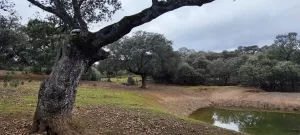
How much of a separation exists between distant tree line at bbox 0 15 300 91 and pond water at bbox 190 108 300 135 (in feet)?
36.5

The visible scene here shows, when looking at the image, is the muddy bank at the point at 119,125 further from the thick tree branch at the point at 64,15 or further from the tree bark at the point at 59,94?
the thick tree branch at the point at 64,15

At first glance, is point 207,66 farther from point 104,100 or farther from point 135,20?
point 135,20

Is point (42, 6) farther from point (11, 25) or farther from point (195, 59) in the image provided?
point (195, 59)

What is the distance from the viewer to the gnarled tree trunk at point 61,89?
8.48m

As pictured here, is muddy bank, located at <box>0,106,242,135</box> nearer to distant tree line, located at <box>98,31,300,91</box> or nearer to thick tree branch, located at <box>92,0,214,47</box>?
thick tree branch, located at <box>92,0,214,47</box>

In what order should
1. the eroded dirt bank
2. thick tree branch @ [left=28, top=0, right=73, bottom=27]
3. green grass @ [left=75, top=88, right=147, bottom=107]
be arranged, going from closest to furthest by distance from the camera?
thick tree branch @ [left=28, top=0, right=73, bottom=27] → green grass @ [left=75, top=88, right=147, bottom=107] → the eroded dirt bank

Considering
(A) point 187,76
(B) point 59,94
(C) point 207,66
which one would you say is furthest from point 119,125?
(C) point 207,66

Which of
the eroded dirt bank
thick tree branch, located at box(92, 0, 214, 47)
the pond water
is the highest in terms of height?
thick tree branch, located at box(92, 0, 214, 47)

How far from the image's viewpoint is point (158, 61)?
37.2 metres

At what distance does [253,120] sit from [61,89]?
2040cm

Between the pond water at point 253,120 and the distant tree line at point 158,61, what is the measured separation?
36.5ft

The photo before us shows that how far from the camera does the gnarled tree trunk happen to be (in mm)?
8484

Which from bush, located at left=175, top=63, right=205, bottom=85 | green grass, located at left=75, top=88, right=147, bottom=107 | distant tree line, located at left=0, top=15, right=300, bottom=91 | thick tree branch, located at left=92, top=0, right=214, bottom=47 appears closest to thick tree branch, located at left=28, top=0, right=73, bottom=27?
thick tree branch, located at left=92, top=0, right=214, bottom=47

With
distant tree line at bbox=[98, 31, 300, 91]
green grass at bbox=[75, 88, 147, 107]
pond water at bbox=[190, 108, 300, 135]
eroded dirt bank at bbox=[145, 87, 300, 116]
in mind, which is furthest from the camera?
distant tree line at bbox=[98, 31, 300, 91]
